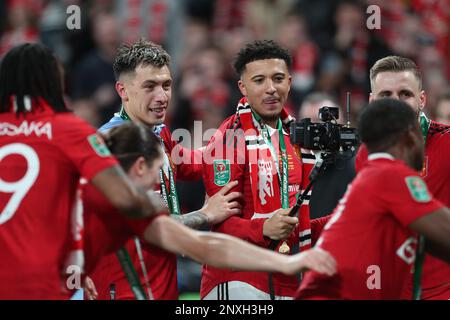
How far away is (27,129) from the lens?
4070 mm

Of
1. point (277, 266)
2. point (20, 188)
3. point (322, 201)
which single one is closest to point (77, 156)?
point (20, 188)

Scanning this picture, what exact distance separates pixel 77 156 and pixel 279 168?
6.41 ft

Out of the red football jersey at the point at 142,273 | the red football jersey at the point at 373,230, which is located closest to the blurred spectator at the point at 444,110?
the red football jersey at the point at 142,273

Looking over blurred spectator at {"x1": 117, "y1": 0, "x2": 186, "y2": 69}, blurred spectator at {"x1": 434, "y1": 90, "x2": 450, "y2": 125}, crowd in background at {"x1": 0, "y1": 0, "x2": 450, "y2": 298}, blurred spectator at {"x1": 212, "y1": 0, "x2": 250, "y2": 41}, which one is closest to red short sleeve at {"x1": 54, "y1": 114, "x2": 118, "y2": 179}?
blurred spectator at {"x1": 434, "y1": 90, "x2": 450, "y2": 125}

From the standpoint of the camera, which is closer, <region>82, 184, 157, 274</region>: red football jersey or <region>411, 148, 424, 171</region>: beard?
<region>82, 184, 157, 274</region>: red football jersey

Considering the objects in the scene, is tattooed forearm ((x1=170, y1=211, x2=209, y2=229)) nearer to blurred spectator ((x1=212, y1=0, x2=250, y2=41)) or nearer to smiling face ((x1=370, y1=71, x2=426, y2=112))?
smiling face ((x1=370, y1=71, x2=426, y2=112))

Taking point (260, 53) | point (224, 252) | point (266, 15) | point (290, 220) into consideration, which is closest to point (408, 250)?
point (224, 252)

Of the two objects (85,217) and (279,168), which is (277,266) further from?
(279,168)

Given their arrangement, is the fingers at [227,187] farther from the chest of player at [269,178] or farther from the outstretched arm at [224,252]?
the outstretched arm at [224,252]

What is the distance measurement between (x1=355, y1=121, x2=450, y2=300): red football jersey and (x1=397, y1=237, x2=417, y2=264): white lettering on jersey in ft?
3.12

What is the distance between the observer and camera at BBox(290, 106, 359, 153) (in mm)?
5262

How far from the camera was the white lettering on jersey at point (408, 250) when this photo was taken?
13.6ft

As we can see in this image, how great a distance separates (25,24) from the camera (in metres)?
11.4

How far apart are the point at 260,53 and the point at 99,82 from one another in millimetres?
4968
